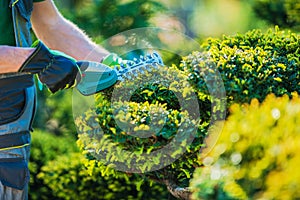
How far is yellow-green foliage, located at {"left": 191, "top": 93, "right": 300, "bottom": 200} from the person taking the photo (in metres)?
1.70

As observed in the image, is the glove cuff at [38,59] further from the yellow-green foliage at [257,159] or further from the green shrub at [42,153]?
the green shrub at [42,153]

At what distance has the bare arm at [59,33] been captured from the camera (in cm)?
304

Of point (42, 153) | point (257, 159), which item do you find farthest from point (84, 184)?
point (257, 159)

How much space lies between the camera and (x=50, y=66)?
2.68m

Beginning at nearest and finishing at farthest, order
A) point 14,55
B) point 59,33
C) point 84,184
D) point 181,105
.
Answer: point 14,55, point 181,105, point 59,33, point 84,184

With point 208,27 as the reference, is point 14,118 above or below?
below

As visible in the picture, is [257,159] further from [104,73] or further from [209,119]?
[104,73]

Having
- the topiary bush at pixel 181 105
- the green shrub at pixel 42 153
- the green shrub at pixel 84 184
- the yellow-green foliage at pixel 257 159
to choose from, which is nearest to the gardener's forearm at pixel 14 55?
the topiary bush at pixel 181 105

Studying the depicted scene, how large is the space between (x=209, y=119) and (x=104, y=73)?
46cm

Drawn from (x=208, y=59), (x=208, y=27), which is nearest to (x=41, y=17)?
(x=208, y=59)

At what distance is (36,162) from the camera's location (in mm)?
4488

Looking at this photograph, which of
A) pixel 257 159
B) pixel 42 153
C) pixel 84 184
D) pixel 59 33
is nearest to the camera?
pixel 257 159

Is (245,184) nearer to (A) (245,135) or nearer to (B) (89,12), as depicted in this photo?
(A) (245,135)

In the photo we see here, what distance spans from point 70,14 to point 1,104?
2520mm
